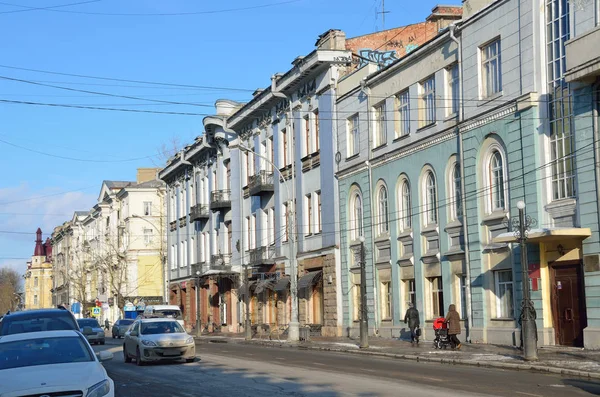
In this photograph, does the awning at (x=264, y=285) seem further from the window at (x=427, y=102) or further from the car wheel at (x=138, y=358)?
the car wheel at (x=138, y=358)

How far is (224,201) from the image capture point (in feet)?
199

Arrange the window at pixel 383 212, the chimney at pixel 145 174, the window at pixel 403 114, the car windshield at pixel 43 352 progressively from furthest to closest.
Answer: the chimney at pixel 145 174
the window at pixel 383 212
the window at pixel 403 114
the car windshield at pixel 43 352

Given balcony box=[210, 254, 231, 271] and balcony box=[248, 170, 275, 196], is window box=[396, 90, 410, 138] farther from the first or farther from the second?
balcony box=[210, 254, 231, 271]

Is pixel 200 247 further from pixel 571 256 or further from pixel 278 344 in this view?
pixel 571 256

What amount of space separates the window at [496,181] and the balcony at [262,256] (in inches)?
903

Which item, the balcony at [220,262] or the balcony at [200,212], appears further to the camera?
the balcony at [200,212]

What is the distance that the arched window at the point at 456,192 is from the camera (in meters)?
32.7

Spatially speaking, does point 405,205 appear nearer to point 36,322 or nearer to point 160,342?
point 160,342

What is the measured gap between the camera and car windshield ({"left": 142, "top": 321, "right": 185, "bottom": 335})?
26.2 meters

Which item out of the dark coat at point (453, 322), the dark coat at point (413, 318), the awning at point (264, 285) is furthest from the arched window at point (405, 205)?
the awning at point (264, 285)

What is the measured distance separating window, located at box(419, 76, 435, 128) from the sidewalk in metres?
8.65

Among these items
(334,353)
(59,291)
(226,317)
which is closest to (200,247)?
(226,317)

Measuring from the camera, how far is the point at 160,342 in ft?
82.4

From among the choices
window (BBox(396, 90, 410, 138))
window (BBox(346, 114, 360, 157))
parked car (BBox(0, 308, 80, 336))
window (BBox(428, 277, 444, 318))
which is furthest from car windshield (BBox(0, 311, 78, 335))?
window (BBox(346, 114, 360, 157))
